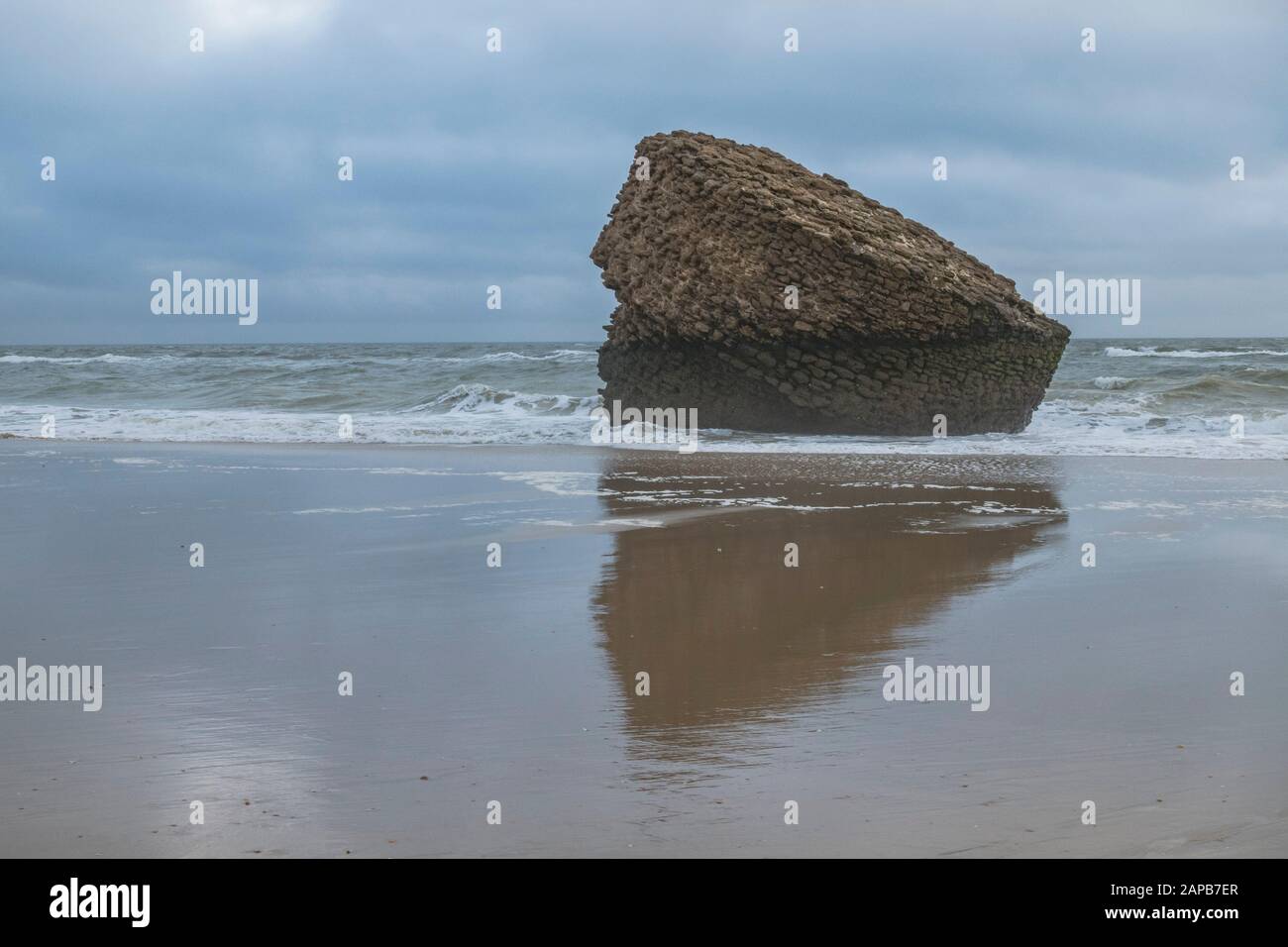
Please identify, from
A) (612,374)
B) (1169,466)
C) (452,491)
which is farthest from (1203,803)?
(612,374)

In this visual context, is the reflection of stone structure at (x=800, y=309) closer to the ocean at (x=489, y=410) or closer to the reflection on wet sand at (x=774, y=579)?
the ocean at (x=489, y=410)

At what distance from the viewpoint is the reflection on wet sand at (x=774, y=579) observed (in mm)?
4945

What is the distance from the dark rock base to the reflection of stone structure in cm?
2

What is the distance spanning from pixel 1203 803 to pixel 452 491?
888 centimetres

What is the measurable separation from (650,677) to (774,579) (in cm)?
235

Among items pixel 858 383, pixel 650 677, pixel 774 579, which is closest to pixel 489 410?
pixel 858 383

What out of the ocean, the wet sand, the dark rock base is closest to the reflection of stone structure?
the dark rock base

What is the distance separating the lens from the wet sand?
354 centimetres

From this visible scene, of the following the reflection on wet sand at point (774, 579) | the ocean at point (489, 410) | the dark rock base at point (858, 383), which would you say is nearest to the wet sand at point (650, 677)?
the reflection on wet sand at point (774, 579)

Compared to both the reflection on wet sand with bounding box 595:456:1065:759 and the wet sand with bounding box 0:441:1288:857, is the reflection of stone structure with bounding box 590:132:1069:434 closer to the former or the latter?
the reflection on wet sand with bounding box 595:456:1065:759

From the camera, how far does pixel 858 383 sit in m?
16.6

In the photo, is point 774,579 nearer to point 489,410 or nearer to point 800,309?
point 800,309

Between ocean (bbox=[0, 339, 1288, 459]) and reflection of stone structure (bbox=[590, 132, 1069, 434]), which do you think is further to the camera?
ocean (bbox=[0, 339, 1288, 459])

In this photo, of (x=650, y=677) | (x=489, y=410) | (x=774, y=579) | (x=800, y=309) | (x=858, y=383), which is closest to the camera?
(x=650, y=677)
